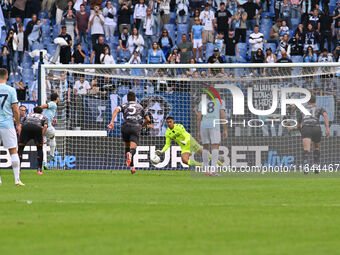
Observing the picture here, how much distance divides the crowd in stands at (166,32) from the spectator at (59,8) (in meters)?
0.04

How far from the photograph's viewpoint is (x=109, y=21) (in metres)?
31.0

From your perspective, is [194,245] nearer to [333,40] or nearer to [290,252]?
[290,252]

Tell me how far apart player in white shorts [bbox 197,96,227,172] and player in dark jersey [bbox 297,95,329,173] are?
6.58ft

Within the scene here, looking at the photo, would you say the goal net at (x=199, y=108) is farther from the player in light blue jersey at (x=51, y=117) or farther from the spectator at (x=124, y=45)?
the spectator at (x=124, y=45)

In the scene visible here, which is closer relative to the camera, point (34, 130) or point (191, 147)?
point (34, 130)

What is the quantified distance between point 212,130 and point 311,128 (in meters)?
2.55

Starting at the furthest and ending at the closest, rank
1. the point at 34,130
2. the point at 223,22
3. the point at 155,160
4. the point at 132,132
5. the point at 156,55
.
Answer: the point at 223,22 → the point at 156,55 → the point at 155,160 → the point at 34,130 → the point at 132,132

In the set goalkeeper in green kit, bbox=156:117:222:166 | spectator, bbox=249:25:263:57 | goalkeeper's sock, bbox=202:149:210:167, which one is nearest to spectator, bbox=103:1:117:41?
spectator, bbox=249:25:263:57

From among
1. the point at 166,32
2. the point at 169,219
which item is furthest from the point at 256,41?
the point at 169,219

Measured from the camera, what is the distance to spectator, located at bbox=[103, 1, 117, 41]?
30938 millimetres

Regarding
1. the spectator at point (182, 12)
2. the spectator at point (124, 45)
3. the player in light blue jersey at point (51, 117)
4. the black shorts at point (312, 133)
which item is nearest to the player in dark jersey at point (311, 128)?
the black shorts at point (312, 133)

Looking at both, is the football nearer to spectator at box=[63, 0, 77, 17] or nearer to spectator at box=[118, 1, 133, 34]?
spectator at box=[118, 1, 133, 34]

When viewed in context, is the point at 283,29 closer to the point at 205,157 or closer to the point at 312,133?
the point at 312,133

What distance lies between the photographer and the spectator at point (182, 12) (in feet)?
101
